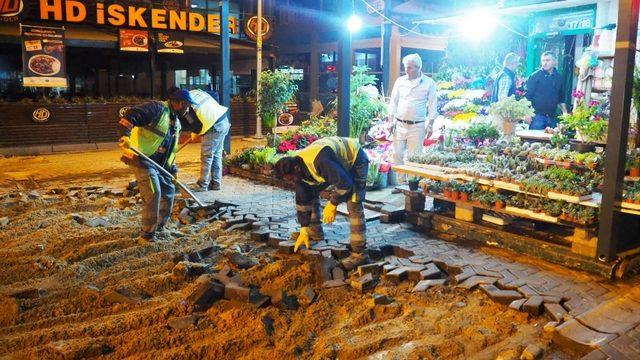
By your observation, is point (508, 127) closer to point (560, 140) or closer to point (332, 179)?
point (560, 140)

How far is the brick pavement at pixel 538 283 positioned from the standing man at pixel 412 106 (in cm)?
210

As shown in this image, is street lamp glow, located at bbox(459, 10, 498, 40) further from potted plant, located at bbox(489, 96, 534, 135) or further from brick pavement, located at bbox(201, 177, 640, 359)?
brick pavement, located at bbox(201, 177, 640, 359)

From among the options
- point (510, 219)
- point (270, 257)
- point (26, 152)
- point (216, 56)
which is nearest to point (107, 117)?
point (26, 152)

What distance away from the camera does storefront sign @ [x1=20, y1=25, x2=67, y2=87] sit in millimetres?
14906

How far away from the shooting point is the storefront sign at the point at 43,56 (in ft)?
48.9

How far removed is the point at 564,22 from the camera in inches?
490

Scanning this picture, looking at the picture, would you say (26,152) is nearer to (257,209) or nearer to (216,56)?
(216,56)

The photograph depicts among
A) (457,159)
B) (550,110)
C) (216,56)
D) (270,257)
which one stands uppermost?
(216,56)

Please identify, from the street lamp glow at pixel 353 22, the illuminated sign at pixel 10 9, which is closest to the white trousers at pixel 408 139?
the street lamp glow at pixel 353 22

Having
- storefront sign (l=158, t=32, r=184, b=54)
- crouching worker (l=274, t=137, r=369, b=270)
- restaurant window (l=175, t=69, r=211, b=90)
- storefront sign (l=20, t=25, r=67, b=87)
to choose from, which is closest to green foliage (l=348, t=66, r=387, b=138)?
crouching worker (l=274, t=137, r=369, b=270)

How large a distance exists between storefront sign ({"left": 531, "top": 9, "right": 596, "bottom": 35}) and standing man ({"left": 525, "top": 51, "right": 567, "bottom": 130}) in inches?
121

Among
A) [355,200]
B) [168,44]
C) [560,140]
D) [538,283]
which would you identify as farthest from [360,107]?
[168,44]

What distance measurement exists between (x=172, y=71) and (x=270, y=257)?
19359 mm

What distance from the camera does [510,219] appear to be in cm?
662
